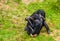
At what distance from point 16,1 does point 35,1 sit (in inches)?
32.3

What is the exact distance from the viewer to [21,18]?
1048 centimetres

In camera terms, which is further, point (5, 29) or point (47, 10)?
point (47, 10)

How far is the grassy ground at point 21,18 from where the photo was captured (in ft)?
30.3

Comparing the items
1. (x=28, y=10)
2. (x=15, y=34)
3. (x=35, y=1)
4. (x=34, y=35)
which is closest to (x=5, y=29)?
(x=15, y=34)

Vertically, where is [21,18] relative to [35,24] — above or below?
below

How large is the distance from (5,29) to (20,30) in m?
0.54

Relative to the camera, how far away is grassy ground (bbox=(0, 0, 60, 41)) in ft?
30.3

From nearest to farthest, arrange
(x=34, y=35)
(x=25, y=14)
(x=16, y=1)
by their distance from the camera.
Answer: (x=34, y=35) < (x=25, y=14) < (x=16, y=1)

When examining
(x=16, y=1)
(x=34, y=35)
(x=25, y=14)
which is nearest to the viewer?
(x=34, y=35)

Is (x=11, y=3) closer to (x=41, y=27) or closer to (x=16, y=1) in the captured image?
(x=16, y=1)

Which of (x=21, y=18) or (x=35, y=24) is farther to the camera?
(x=21, y=18)

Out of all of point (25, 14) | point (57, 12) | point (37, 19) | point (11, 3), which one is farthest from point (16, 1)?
point (37, 19)

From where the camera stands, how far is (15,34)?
30.7 feet

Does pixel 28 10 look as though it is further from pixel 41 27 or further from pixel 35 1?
pixel 41 27
